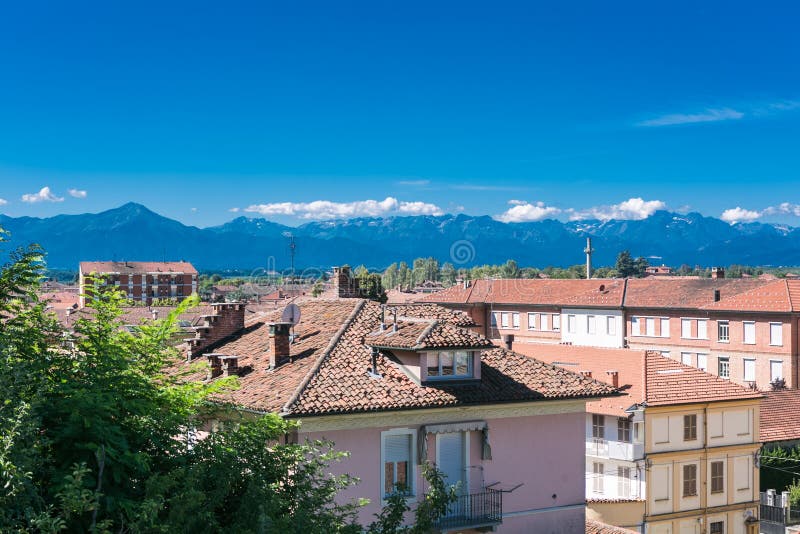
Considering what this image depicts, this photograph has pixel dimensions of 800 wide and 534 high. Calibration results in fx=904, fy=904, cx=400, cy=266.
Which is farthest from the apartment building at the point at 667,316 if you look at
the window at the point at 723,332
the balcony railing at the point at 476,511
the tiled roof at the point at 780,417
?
the balcony railing at the point at 476,511

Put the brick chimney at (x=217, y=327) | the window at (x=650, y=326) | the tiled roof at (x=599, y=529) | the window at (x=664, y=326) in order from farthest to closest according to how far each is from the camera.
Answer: the window at (x=650, y=326) → the window at (x=664, y=326) → the tiled roof at (x=599, y=529) → the brick chimney at (x=217, y=327)

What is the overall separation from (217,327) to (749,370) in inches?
2134

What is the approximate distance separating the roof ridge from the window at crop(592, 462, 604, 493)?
18.6 meters

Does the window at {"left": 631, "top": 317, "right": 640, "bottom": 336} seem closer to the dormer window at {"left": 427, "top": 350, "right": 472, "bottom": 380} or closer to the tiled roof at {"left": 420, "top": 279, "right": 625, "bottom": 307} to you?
the tiled roof at {"left": 420, "top": 279, "right": 625, "bottom": 307}

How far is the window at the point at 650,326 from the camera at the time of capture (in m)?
81.9

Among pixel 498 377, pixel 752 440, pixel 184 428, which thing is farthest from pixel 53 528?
pixel 752 440

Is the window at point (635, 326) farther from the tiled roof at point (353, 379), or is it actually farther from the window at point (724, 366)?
the tiled roof at point (353, 379)

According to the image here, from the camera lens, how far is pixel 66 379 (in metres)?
12.2

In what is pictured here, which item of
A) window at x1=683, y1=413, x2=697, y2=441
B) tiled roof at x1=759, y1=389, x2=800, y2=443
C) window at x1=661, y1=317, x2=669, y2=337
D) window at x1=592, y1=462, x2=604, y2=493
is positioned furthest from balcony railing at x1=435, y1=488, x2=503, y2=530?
window at x1=661, y1=317, x2=669, y2=337

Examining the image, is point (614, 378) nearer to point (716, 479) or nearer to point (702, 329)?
point (716, 479)

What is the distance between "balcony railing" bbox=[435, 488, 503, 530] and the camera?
71.2 feet

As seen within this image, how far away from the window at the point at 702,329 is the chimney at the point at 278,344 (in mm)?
59975

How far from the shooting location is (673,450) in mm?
38719

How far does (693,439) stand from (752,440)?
137 inches
